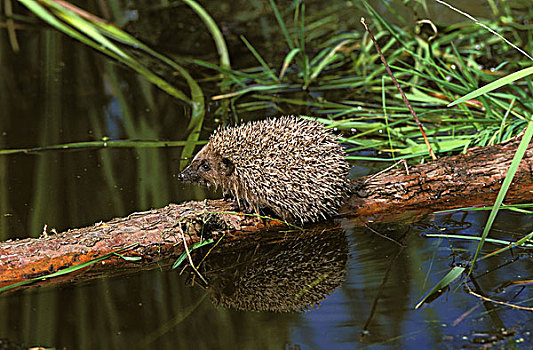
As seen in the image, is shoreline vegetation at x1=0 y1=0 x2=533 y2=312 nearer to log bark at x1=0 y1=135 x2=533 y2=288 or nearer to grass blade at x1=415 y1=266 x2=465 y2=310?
log bark at x1=0 y1=135 x2=533 y2=288

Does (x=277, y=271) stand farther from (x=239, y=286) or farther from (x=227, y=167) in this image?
(x=227, y=167)

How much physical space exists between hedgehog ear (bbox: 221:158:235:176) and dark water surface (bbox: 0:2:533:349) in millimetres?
488

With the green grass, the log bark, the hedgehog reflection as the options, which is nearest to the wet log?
the log bark

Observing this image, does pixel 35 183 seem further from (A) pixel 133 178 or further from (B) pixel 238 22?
(B) pixel 238 22

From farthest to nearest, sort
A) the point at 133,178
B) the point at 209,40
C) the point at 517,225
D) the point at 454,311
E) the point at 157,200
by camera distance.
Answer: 1. the point at 209,40
2. the point at 133,178
3. the point at 157,200
4. the point at 517,225
5. the point at 454,311

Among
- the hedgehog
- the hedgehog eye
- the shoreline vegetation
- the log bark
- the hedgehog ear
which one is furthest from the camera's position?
the shoreline vegetation

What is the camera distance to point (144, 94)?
677cm

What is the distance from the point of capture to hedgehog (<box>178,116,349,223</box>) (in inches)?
161

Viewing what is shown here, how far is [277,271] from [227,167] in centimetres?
77

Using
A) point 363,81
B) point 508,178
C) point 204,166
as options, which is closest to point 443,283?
point 508,178

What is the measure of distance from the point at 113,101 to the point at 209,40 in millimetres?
1717

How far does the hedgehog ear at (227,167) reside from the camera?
→ 4.30 m

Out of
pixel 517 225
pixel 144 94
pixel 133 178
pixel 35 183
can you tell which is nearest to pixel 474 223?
pixel 517 225

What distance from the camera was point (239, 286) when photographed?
3.78 m
